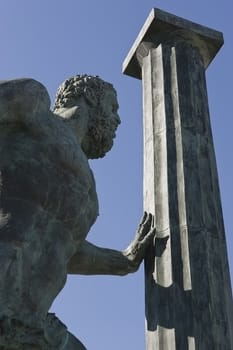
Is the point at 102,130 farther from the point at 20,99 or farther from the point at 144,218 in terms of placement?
Result: the point at 20,99

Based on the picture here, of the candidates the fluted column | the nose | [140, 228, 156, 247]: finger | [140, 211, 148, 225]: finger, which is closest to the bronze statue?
the nose

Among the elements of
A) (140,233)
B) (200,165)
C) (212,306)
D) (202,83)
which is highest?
(202,83)

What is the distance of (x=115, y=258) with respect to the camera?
27.2 feet

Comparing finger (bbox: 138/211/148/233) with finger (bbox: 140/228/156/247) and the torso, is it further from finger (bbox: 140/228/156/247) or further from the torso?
the torso

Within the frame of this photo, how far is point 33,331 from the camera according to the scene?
19.7ft

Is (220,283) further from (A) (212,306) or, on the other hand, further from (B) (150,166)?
(B) (150,166)

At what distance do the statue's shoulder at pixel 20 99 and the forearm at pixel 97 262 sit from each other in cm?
184

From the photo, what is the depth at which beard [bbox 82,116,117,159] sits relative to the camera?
26.8ft

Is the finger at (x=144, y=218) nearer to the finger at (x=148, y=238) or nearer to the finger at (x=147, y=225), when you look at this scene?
the finger at (x=147, y=225)

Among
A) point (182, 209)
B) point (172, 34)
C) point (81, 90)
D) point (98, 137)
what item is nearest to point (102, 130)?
point (98, 137)

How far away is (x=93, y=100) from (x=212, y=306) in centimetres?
282

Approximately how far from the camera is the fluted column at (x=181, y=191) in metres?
7.39

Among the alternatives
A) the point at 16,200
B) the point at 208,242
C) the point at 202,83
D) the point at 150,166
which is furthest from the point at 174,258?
the point at 202,83

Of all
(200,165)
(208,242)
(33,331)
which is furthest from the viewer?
(200,165)
